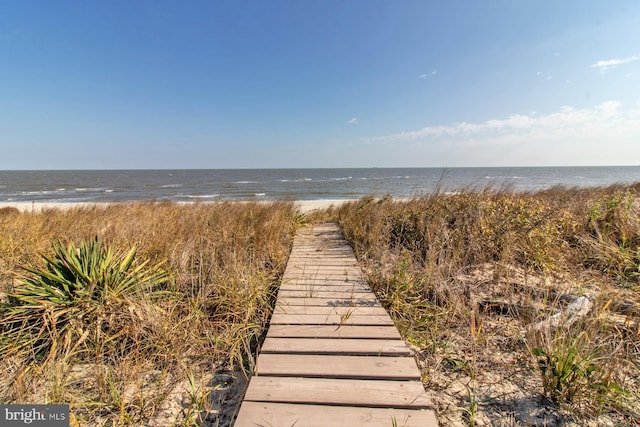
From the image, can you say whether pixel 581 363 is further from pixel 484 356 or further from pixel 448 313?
pixel 448 313

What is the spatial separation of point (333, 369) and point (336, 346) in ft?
0.82

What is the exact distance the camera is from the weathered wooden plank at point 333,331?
2250mm

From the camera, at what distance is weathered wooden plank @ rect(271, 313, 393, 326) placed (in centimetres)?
246

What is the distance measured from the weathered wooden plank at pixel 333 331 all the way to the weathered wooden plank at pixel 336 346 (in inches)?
1.9

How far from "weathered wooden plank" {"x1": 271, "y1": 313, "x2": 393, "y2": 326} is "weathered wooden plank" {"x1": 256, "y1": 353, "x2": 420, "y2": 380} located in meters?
0.45

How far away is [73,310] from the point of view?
219 cm

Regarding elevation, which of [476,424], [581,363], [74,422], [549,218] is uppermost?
[549,218]

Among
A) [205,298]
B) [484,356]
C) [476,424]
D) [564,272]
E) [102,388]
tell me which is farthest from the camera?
[564,272]

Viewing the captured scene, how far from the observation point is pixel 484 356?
7.36 ft

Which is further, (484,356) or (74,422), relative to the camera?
(484,356)

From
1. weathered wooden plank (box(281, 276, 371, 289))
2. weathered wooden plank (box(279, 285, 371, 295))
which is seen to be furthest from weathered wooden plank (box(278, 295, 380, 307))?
weathered wooden plank (box(281, 276, 371, 289))

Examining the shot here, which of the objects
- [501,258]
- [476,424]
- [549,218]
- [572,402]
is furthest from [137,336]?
[549,218]

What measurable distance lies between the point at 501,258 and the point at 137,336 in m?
4.54

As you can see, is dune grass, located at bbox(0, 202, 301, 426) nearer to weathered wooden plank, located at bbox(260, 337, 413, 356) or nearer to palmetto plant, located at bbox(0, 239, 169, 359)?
palmetto plant, located at bbox(0, 239, 169, 359)
